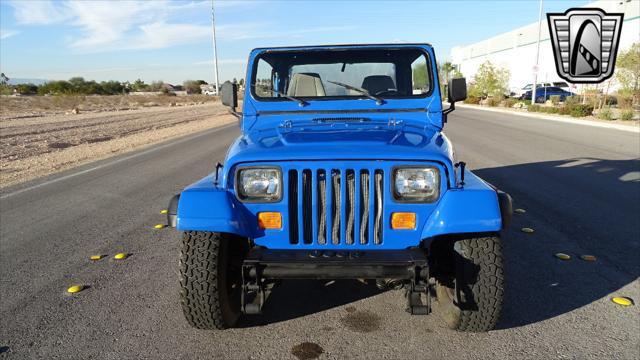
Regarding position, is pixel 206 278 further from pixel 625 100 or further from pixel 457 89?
pixel 625 100

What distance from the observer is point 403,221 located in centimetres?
277

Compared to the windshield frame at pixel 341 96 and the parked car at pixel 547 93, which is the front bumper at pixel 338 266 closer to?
the windshield frame at pixel 341 96

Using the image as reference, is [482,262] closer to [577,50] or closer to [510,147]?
[510,147]

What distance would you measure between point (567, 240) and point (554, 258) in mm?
605

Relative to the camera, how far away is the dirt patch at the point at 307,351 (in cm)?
286

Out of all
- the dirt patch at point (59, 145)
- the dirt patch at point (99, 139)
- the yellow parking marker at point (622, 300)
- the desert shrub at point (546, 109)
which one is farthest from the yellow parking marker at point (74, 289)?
the desert shrub at point (546, 109)

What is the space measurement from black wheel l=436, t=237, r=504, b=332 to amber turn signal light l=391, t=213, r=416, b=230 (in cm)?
35

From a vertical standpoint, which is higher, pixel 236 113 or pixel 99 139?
pixel 236 113

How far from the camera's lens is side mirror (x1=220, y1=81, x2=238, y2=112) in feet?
14.1

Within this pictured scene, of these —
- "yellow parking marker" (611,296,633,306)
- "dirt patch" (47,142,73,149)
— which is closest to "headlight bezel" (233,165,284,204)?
"yellow parking marker" (611,296,633,306)

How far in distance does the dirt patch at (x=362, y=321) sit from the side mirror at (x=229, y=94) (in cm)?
213

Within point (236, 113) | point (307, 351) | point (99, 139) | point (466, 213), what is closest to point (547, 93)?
point (99, 139)

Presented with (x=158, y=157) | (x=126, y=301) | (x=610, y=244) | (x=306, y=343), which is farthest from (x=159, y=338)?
(x=158, y=157)

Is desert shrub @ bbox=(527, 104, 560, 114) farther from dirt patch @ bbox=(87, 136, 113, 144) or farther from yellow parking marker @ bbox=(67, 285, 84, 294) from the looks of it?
yellow parking marker @ bbox=(67, 285, 84, 294)
